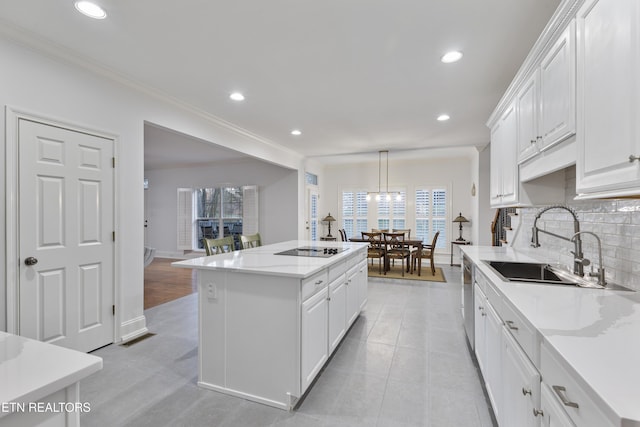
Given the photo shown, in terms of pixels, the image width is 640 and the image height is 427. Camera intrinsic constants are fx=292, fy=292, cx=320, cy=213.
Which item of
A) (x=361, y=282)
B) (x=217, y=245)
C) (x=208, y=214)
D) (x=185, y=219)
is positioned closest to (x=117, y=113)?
(x=217, y=245)

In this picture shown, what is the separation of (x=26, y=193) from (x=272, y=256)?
6.43 feet

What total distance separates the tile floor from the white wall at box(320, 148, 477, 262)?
4.58 meters

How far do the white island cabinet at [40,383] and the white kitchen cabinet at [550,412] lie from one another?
1.34 m

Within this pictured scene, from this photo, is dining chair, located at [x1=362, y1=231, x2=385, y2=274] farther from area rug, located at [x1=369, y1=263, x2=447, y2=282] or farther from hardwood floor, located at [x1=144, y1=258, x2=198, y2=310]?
hardwood floor, located at [x1=144, y1=258, x2=198, y2=310]

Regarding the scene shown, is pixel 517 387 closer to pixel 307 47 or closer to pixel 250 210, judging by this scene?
pixel 307 47

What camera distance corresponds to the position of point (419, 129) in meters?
4.76

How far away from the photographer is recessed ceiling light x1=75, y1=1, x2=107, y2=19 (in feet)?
6.35

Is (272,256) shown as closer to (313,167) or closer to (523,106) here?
(523,106)

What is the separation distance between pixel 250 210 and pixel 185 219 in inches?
81.6

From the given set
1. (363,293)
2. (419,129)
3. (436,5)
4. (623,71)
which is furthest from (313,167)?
(623,71)

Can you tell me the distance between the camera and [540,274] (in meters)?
2.36

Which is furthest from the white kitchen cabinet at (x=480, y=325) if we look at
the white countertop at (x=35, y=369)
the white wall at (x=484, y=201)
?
the white wall at (x=484, y=201)

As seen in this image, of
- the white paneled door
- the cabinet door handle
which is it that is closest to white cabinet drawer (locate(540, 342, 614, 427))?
the cabinet door handle

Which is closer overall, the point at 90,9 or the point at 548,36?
the point at 548,36
